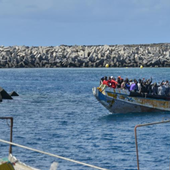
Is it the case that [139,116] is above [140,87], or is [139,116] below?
below

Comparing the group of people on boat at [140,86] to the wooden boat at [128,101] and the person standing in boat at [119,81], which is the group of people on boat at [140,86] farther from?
the wooden boat at [128,101]

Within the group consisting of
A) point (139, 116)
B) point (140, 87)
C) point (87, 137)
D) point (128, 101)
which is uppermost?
point (140, 87)

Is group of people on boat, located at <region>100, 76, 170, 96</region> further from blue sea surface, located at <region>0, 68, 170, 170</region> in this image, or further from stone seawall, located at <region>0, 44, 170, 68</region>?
stone seawall, located at <region>0, 44, 170, 68</region>

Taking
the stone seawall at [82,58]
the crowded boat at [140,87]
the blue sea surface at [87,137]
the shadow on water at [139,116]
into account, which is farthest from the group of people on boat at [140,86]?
the stone seawall at [82,58]

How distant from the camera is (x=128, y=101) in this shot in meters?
34.8

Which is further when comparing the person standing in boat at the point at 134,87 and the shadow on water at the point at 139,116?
the shadow on water at the point at 139,116

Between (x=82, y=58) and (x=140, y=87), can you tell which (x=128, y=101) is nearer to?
(x=140, y=87)

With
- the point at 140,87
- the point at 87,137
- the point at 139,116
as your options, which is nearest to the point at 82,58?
the point at 139,116

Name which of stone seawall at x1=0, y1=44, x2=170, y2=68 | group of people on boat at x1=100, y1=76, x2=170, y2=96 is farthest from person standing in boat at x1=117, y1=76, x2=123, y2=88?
stone seawall at x1=0, y1=44, x2=170, y2=68

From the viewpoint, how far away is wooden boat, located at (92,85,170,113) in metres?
34.2

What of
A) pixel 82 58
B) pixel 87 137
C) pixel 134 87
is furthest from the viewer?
pixel 82 58

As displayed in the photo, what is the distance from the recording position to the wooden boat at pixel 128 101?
34.2m

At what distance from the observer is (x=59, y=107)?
46219mm

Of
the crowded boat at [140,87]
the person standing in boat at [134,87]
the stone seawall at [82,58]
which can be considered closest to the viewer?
the person standing in boat at [134,87]
